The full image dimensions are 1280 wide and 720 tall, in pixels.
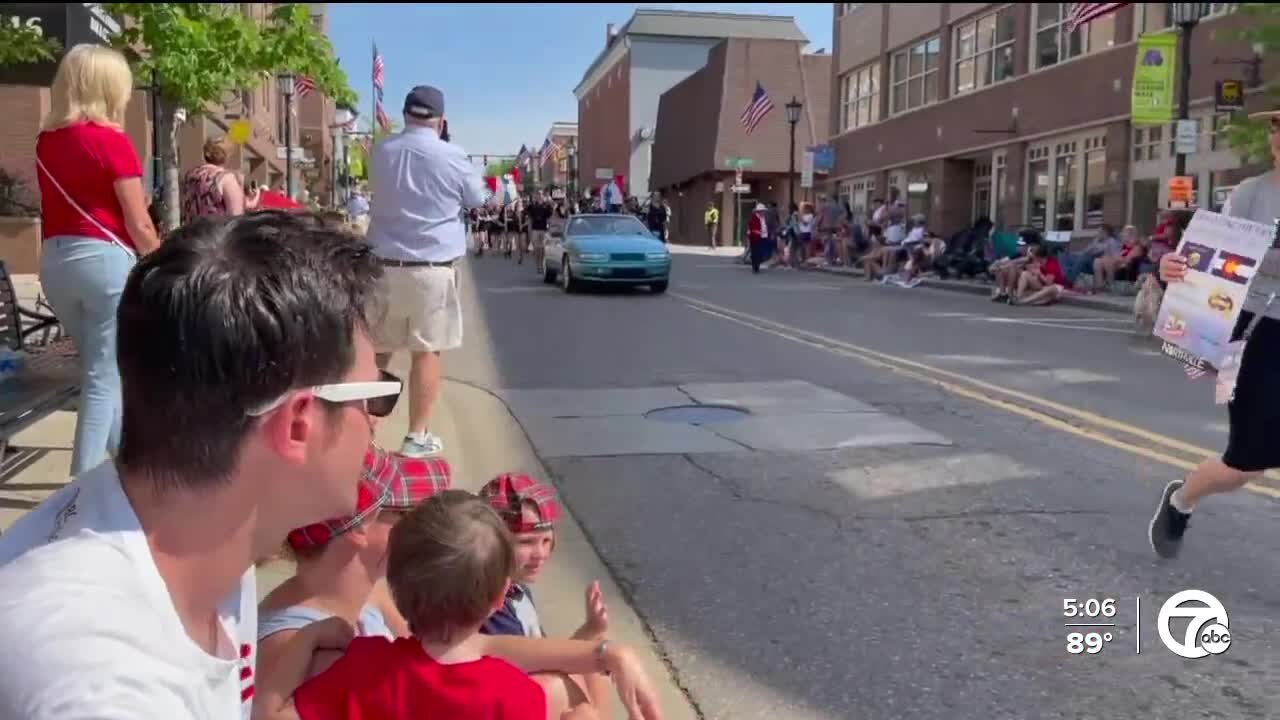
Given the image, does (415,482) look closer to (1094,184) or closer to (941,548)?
(941,548)

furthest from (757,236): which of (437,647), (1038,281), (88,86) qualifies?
(437,647)

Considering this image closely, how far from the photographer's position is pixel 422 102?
650 centimetres

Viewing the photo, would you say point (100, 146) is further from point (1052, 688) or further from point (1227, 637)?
point (1227, 637)

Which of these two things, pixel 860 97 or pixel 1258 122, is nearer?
pixel 1258 122

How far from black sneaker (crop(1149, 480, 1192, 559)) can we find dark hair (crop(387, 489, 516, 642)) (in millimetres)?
3534

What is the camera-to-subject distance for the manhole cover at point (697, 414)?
26.1ft

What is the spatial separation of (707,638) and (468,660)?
1896 mm

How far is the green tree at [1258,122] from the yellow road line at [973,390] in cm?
727

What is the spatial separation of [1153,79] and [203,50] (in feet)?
48.9

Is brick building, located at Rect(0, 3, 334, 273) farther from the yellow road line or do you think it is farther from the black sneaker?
the black sneaker

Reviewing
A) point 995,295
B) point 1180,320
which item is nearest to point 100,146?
point 1180,320

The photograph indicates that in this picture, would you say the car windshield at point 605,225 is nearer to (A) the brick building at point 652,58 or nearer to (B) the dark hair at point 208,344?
(B) the dark hair at point 208,344

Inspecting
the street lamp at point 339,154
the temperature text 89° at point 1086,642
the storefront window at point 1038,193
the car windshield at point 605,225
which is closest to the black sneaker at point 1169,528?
the temperature text 89° at point 1086,642

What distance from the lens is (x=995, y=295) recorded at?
20078 millimetres
